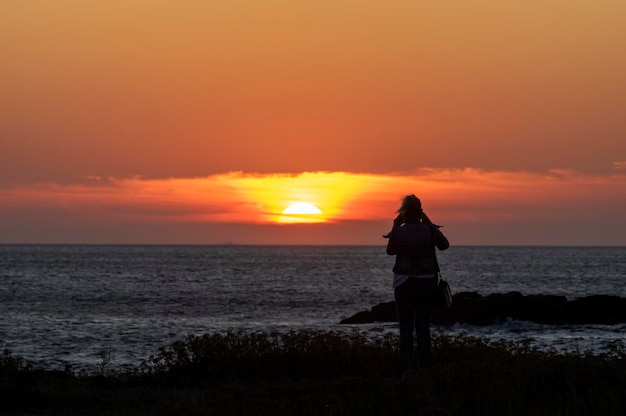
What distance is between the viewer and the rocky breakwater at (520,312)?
38.4 m

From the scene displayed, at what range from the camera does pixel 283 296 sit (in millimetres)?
66250

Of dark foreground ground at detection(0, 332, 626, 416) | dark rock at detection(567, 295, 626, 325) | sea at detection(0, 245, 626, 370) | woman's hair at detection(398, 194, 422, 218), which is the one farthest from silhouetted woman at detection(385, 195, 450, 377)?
dark rock at detection(567, 295, 626, 325)

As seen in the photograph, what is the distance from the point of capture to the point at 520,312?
39.1 metres

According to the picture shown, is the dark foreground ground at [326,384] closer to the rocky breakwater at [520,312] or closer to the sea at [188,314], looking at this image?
the sea at [188,314]

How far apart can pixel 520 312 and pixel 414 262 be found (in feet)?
90.1

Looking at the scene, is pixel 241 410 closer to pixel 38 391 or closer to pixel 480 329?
pixel 38 391

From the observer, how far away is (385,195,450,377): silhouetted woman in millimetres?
12938

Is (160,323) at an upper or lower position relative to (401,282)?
lower

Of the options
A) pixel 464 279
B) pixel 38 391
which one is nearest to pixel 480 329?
pixel 38 391

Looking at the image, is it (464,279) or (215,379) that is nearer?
(215,379)

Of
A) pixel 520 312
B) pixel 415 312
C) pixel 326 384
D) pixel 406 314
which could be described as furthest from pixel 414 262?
pixel 520 312

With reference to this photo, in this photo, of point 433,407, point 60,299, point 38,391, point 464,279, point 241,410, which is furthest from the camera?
point 464,279

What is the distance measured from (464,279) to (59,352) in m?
75.4

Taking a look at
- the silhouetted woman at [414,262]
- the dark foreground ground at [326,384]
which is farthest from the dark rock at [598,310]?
the silhouetted woman at [414,262]
